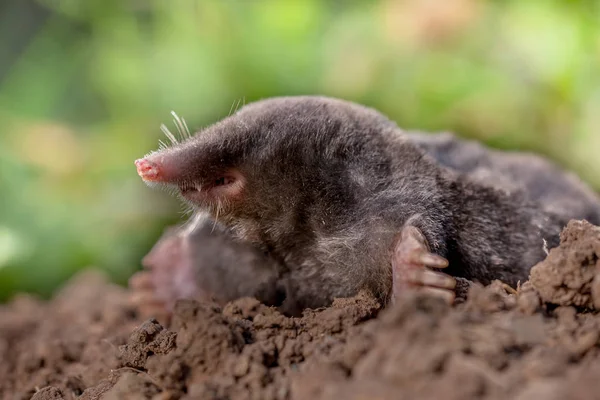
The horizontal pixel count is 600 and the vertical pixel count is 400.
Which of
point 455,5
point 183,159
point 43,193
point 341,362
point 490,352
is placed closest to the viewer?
point 490,352

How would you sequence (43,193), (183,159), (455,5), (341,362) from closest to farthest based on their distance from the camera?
(341,362) < (183,159) < (43,193) < (455,5)

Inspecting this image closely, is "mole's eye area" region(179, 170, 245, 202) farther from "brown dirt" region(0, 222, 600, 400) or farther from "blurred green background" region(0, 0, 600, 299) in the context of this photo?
"blurred green background" region(0, 0, 600, 299)

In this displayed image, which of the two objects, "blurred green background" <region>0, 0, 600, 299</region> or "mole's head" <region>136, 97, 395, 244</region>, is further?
"blurred green background" <region>0, 0, 600, 299</region>

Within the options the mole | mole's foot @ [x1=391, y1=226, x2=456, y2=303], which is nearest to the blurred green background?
the mole

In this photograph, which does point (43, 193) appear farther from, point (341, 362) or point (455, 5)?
point (341, 362)

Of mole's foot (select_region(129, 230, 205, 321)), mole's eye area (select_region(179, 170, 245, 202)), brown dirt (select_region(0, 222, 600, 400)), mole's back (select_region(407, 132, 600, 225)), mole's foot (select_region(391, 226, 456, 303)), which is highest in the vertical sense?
mole's back (select_region(407, 132, 600, 225))

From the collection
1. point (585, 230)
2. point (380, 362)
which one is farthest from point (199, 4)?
point (380, 362)

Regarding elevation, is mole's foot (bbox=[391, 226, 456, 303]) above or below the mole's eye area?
below

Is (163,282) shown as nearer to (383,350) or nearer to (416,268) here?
(416,268)
